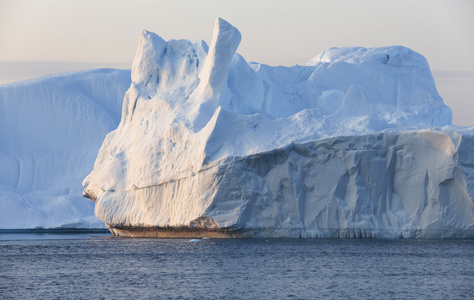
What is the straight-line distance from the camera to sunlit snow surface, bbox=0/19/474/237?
25891mm

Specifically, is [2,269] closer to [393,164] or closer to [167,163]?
[167,163]

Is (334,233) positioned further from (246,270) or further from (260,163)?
(246,270)

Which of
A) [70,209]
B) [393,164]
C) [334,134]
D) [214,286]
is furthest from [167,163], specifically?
[70,209]

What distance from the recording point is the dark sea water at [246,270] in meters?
16.9

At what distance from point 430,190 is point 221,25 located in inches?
366

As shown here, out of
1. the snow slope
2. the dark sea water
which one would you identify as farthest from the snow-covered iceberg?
the snow slope

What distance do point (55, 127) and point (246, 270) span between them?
34.2 meters

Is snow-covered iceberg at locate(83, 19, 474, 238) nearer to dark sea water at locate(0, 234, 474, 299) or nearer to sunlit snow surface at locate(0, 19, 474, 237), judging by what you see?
sunlit snow surface at locate(0, 19, 474, 237)

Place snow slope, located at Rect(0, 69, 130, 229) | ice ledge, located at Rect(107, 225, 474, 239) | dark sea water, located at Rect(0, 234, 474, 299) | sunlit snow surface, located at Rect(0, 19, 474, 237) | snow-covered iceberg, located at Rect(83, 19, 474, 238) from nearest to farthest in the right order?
dark sea water, located at Rect(0, 234, 474, 299) < ice ledge, located at Rect(107, 225, 474, 239) < snow-covered iceberg, located at Rect(83, 19, 474, 238) < sunlit snow surface, located at Rect(0, 19, 474, 237) < snow slope, located at Rect(0, 69, 130, 229)

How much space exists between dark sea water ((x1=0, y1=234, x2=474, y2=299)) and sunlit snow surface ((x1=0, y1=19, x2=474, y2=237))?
1.09 metres

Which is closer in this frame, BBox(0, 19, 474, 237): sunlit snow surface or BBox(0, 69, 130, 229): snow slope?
BBox(0, 19, 474, 237): sunlit snow surface

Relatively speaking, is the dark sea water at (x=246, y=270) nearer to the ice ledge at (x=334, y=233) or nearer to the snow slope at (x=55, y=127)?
the ice ledge at (x=334, y=233)

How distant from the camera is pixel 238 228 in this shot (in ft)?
87.4

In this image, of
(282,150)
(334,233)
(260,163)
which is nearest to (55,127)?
(260,163)
